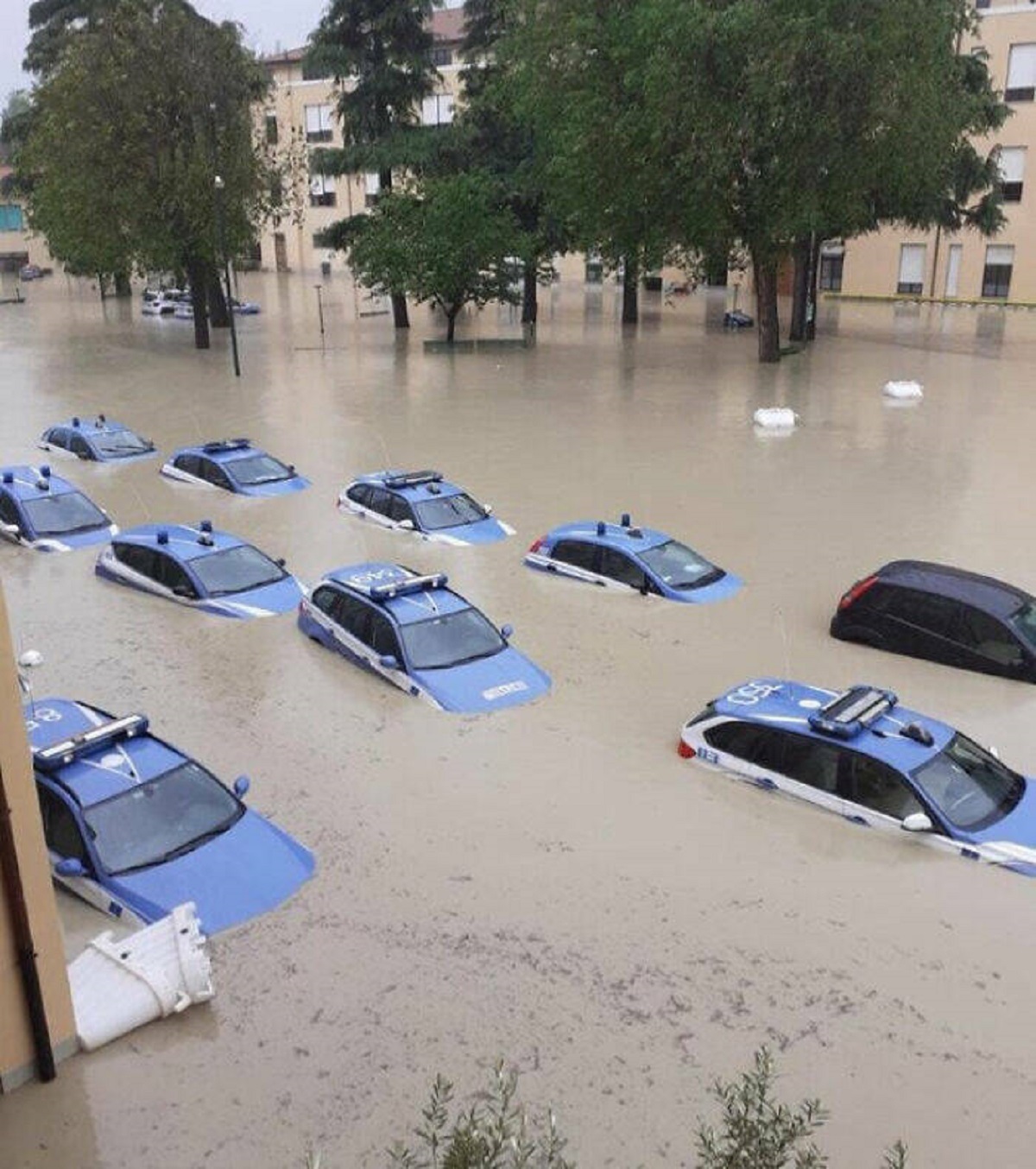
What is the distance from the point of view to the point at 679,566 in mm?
16844

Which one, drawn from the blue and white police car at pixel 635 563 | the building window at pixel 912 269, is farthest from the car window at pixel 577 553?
the building window at pixel 912 269

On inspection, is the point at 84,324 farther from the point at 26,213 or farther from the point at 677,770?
the point at 677,770

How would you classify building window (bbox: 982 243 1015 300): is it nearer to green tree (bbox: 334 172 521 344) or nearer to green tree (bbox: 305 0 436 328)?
green tree (bbox: 334 172 521 344)

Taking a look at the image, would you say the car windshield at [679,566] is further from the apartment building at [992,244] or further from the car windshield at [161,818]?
the apartment building at [992,244]

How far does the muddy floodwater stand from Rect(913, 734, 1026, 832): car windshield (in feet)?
1.44

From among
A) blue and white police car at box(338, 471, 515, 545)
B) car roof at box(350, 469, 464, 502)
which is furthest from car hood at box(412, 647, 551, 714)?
car roof at box(350, 469, 464, 502)

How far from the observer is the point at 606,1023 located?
8.09 meters

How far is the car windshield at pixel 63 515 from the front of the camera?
1942 cm

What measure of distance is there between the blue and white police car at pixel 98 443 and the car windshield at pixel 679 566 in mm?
13518

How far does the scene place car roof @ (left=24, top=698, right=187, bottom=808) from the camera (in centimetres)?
965

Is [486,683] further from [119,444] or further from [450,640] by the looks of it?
[119,444]

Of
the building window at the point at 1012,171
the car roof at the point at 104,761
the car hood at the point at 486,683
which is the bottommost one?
the car hood at the point at 486,683

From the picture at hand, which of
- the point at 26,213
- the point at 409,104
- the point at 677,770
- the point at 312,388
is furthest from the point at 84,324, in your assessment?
the point at 677,770

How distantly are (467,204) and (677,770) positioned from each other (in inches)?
1272
